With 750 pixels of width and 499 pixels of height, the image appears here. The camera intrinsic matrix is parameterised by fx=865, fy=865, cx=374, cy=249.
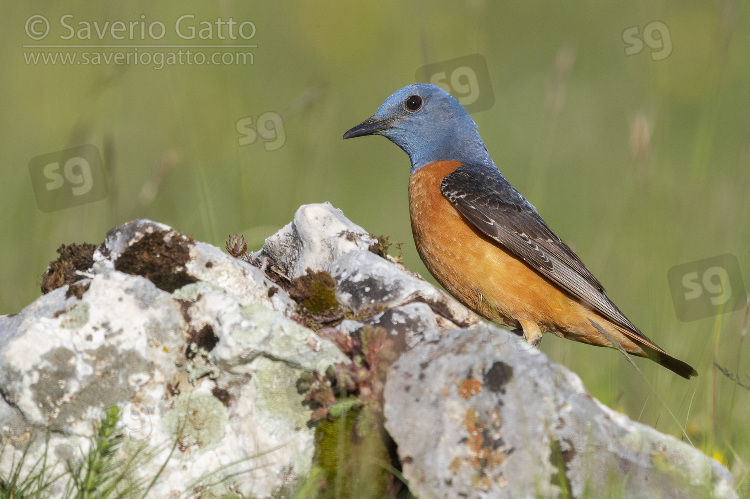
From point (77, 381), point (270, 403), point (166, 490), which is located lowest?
point (166, 490)

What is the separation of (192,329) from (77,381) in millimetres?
558

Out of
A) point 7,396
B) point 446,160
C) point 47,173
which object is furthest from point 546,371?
point 47,173

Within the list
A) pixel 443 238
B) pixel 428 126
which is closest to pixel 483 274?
pixel 443 238

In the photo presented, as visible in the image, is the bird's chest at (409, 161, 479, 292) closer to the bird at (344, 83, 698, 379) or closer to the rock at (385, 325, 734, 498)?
the bird at (344, 83, 698, 379)

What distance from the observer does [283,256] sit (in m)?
5.63

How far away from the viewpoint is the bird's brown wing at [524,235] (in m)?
6.28

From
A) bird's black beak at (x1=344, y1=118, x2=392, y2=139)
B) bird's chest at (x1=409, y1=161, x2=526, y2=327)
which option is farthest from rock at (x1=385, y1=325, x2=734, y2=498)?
bird's black beak at (x1=344, y1=118, x2=392, y2=139)

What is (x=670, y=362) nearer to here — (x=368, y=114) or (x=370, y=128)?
(x=370, y=128)

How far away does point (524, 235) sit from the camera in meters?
6.43

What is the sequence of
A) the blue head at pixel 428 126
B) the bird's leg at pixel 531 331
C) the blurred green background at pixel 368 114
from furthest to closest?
1. the blurred green background at pixel 368 114
2. the blue head at pixel 428 126
3. the bird's leg at pixel 531 331

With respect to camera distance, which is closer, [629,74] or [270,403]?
[270,403]

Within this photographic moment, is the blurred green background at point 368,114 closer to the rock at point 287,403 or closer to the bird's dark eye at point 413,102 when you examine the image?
the bird's dark eye at point 413,102

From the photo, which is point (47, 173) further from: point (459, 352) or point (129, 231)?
point (459, 352)

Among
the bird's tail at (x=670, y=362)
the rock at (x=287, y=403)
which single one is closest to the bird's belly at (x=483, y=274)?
the bird's tail at (x=670, y=362)
